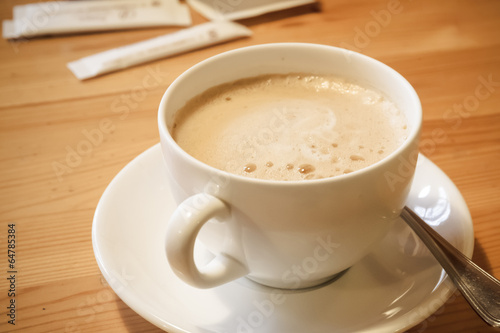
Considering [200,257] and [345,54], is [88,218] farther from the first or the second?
[345,54]

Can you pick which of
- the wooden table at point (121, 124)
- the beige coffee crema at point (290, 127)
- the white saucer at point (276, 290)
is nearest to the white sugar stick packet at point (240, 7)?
the wooden table at point (121, 124)

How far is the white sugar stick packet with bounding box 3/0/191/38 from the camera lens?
131 cm

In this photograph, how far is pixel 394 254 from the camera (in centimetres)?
66

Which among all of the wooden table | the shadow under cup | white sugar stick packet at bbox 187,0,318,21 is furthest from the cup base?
white sugar stick packet at bbox 187,0,318,21

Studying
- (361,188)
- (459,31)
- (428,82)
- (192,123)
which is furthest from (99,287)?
(459,31)

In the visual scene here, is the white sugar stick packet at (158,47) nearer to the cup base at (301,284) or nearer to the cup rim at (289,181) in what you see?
the cup rim at (289,181)

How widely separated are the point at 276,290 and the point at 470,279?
0.70ft

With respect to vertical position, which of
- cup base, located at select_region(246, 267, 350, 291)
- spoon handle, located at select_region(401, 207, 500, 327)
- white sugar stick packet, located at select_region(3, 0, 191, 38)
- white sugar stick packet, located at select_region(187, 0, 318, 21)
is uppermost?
spoon handle, located at select_region(401, 207, 500, 327)

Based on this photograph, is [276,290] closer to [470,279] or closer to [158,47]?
[470,279]

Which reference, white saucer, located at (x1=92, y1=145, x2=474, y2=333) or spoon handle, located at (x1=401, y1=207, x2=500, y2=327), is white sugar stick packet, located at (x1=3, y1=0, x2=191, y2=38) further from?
spoon handle, located at (x1=401, y1=207, x2=500, y2=327)

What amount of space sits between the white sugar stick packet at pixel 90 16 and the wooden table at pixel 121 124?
0.03 metres

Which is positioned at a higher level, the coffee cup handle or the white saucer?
the coffee cup handle

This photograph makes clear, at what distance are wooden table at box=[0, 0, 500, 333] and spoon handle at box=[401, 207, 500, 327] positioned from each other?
3.2 inches

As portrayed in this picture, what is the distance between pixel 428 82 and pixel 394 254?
0.56 metres
